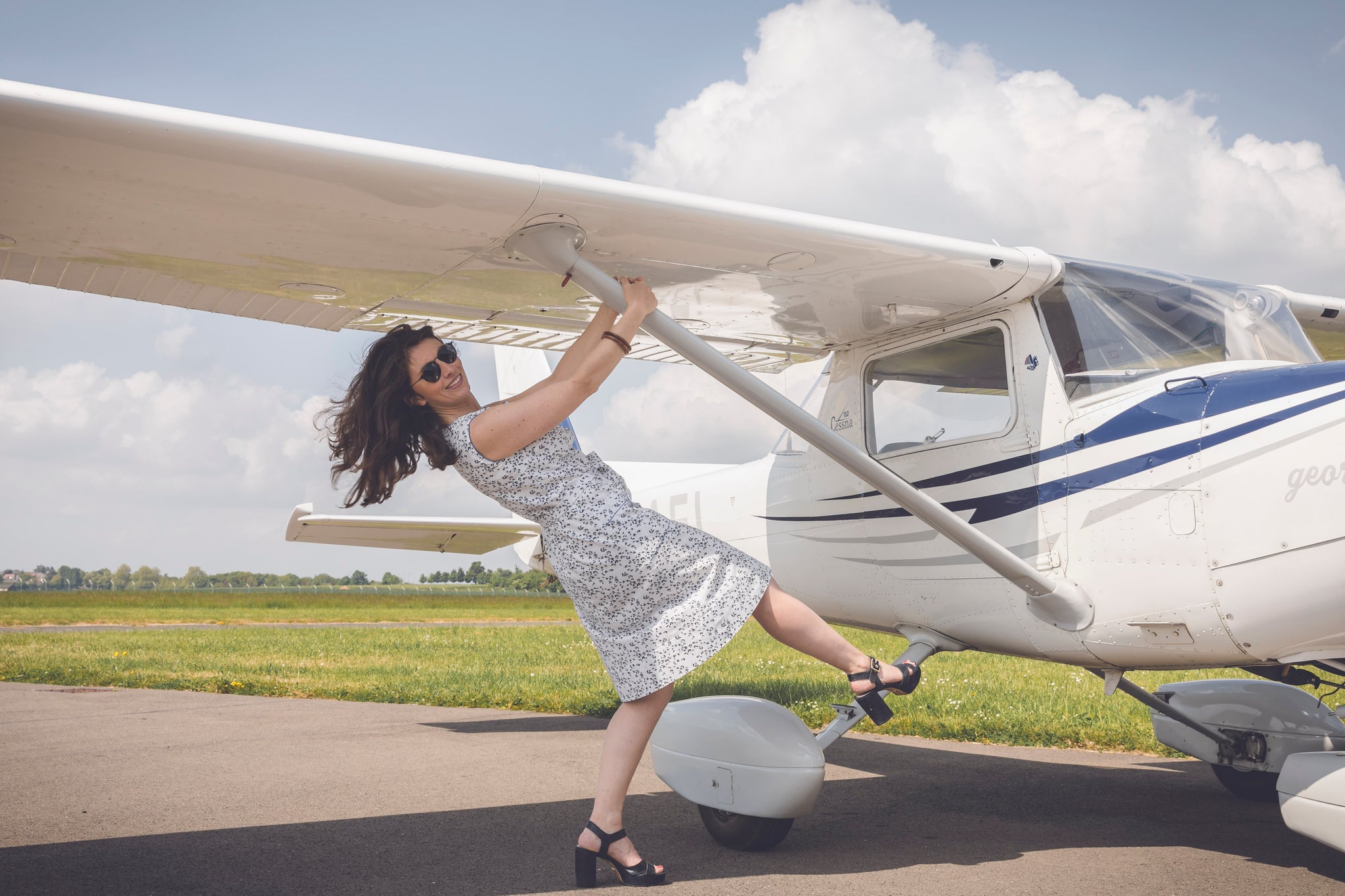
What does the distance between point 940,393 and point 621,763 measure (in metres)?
2.26

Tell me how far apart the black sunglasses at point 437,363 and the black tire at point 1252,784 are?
13.4 feet

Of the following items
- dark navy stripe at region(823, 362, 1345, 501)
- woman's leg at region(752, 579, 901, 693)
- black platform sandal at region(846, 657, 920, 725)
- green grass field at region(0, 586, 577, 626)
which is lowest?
green grass field at region(0, 586, 577, 626)

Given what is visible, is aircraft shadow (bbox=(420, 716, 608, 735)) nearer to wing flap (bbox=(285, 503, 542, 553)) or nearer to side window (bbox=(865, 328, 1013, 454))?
wing flap (bbox=(285, 503, 542, 553))

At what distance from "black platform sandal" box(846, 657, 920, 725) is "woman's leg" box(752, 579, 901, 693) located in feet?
0.07

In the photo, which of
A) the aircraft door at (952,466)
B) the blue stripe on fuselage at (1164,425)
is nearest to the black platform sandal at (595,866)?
the aircraft door at (952,466)

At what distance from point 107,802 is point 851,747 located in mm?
4116

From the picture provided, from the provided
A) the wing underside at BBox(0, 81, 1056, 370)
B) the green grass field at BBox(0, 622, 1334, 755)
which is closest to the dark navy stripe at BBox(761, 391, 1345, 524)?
the wing underside at BBox(0, 81, 1056, 370)

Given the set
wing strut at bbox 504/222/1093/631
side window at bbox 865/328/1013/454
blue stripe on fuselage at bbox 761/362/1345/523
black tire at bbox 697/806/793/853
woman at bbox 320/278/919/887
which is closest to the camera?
woman at bbox 320/278/919/887

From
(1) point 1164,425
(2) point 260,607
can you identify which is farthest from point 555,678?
(2) point 260,607

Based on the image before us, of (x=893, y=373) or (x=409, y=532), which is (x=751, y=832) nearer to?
(x=893, y=373)

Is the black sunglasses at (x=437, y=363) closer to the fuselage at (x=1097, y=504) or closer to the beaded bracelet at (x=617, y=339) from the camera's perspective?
the beaded bracelet at (x=617, y=339)

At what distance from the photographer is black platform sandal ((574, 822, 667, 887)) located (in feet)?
10.5

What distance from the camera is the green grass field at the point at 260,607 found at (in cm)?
2591

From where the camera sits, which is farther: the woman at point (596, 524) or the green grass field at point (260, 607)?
the green grass field at point (260, 607)
